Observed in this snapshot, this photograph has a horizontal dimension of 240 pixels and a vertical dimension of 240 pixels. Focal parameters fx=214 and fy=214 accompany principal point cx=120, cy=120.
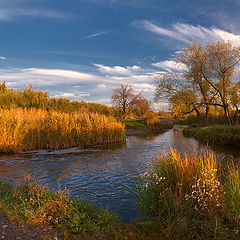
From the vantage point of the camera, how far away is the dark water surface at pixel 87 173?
A: 6.36 m

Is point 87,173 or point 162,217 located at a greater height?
point 162,217

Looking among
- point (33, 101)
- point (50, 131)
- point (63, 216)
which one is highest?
point (33, 101)

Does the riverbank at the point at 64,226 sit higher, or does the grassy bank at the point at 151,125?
the grassy bank at the point at 151,125

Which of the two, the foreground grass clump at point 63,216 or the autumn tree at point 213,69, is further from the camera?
the autumn tree at point 213,69

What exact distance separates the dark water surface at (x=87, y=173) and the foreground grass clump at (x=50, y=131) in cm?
111

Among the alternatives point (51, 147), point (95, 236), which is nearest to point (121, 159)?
point (51, 147)

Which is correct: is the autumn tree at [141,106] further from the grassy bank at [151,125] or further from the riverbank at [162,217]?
the riverbank at [162,217]

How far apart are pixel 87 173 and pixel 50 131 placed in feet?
24.7

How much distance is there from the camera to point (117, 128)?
1991 centimetres

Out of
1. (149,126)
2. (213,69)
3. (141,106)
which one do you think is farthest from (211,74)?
(141,106)

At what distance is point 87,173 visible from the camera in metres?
9.42

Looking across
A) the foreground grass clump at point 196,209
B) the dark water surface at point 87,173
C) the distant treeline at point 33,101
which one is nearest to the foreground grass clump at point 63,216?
the dark water surface at point 87,173

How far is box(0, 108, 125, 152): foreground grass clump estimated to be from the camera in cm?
1423

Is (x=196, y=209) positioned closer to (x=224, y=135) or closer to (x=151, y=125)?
(x=224, y=135)
